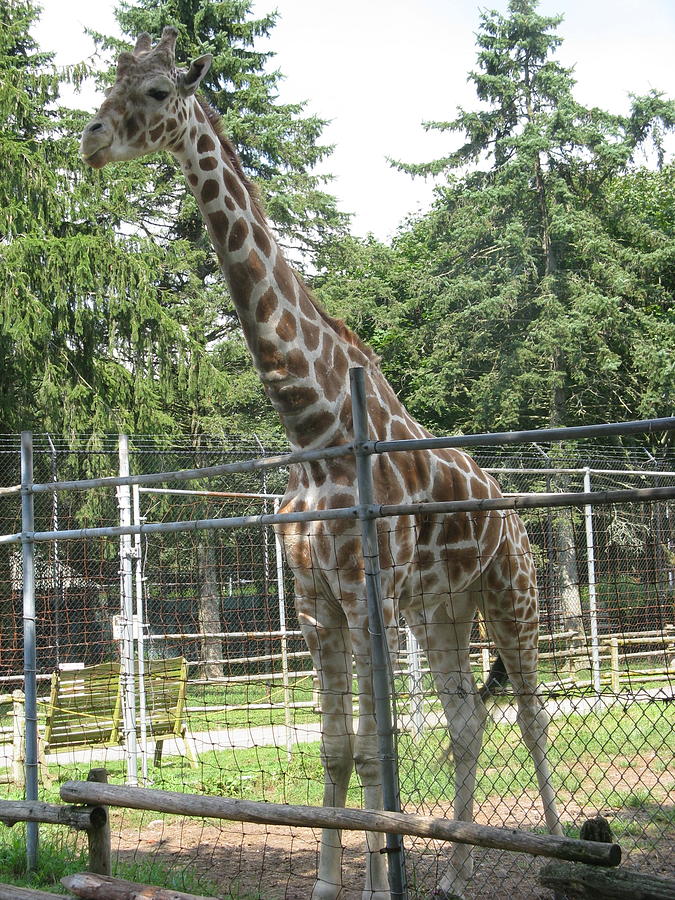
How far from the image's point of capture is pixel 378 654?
3398mm

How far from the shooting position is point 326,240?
24078 mm

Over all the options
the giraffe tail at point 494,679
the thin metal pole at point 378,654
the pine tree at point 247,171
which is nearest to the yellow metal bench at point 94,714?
the giraffe tail at point 494,679

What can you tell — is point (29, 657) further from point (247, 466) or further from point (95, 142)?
point (95, 142)

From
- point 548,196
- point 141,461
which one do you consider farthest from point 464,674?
point 548,196

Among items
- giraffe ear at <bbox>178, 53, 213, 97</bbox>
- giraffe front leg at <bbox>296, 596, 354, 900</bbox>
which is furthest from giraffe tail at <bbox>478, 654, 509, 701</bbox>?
giraffe ear at <bbox>178, 53, 213, 97</bbox>

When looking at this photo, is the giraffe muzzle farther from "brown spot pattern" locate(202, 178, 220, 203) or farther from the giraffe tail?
the giraffe tail

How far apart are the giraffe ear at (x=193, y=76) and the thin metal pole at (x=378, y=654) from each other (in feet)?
6.15

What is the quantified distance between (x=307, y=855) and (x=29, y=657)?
6.60 ft

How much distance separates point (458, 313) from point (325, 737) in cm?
1969

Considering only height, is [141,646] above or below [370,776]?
above

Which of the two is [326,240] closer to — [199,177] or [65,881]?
[199,177]

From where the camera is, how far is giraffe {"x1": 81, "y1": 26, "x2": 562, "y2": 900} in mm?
4121

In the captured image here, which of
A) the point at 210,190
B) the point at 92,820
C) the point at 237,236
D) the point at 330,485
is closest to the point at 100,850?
the point at 92,820

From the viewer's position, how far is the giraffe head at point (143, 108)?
4.16 meters
